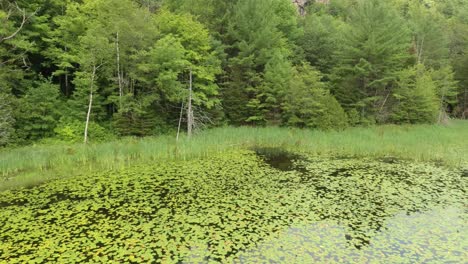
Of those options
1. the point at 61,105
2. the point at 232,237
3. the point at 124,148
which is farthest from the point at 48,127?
the point at 232,237

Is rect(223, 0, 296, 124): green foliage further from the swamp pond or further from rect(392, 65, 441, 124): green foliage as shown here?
the swamp pond

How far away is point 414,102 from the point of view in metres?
28.7

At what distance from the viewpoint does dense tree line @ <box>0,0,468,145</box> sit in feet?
68.4

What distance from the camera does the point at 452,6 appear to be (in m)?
57.5

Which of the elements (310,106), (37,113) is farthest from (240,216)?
(37,113)

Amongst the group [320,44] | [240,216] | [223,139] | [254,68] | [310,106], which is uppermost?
[320,44]

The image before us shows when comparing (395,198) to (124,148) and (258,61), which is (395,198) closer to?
(124,148)

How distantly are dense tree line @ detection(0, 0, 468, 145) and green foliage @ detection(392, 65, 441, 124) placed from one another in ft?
0.37

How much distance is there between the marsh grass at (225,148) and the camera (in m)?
13.9

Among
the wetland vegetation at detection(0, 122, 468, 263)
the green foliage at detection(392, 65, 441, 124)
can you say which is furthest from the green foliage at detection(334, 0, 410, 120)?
the wetland vegetation at detection(0, 122, 468, 263)

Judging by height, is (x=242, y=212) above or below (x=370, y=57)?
below

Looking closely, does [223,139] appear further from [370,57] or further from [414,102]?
[414,102]

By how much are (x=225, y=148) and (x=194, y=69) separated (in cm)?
721

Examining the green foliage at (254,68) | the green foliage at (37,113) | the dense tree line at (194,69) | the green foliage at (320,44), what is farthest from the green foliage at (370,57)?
the green foliage at (37,113)
